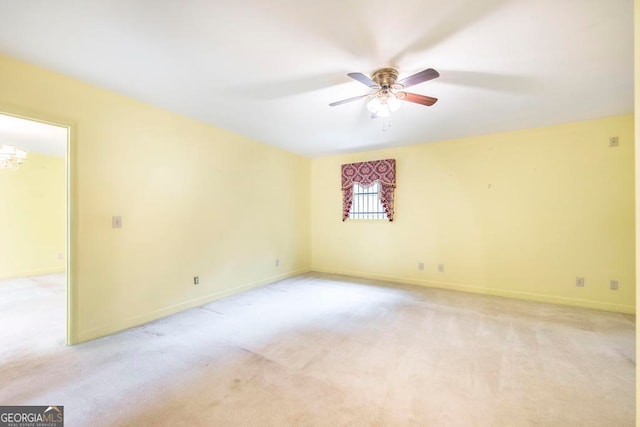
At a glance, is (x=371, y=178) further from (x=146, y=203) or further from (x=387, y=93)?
(x=146, y=203)

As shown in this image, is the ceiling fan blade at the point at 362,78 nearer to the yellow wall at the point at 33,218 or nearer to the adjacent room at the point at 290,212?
the adjacent room at the point at 290,212

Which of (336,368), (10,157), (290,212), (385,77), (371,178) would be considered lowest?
(336,368)

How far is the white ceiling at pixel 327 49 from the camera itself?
1.63 meters

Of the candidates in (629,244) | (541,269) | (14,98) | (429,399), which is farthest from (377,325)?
(14,98)

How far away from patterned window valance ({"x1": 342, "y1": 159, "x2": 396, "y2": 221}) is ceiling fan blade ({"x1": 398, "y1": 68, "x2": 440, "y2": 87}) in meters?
2.76

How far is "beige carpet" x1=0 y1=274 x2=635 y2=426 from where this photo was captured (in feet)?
5.36

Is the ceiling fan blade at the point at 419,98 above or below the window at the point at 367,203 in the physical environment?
above

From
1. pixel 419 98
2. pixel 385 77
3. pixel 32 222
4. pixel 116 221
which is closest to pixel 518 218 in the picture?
pixel 419 98

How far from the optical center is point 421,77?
1.98 meters

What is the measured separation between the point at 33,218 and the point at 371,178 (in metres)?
6.74

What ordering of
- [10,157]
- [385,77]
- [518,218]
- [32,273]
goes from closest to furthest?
1. [385,77]
2. [518,218]
3. [10,157]
4. [32,273]

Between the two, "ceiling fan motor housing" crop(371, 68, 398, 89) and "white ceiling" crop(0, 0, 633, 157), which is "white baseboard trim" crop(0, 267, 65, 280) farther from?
"ceiling fan motor housing" crop(371, 68, 398, 89)

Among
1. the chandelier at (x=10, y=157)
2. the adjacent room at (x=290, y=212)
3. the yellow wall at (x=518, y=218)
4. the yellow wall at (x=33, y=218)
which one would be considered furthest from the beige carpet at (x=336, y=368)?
the chandelier at (x=10, y=157)

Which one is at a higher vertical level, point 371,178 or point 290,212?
point 371,178
